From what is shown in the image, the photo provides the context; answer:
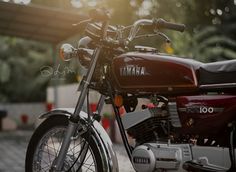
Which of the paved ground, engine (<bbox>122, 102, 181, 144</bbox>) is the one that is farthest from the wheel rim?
the paved ground

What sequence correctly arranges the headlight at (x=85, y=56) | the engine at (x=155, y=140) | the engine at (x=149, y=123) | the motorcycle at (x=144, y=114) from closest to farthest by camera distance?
the motorcycle at (x=144, y=114), the engine at (x=155, y=140), the engine at (x=149, y=123), the headlight at (x=85, y=56)

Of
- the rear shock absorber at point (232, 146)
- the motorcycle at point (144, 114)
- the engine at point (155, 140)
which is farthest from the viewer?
the engine at point (155, 140)

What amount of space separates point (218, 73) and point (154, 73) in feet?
1.48

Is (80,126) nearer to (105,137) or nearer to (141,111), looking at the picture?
(105,137)

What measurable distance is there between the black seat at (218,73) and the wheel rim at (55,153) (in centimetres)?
101

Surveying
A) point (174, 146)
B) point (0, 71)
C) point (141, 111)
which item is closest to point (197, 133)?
point (174, 146)

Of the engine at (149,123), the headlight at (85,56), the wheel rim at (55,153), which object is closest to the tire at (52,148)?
the wheel rim at (55,153)

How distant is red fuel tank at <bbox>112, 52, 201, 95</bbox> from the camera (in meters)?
3.14

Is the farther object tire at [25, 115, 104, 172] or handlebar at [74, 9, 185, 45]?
tire at [25, 115, 104, 172]

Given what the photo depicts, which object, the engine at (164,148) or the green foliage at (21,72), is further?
the green foliage at (21,72)

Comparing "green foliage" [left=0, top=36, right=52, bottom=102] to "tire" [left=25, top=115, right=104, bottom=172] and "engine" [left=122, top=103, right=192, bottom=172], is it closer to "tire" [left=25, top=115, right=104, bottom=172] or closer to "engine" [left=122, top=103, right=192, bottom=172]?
"tire" [left=25, top=115, right=104, bottom=172]

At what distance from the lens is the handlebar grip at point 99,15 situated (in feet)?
11.4

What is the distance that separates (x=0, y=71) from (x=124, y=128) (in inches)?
889

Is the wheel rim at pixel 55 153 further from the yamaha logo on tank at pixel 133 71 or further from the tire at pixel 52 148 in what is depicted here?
the yamaha logo on tank at pixel 133 71
